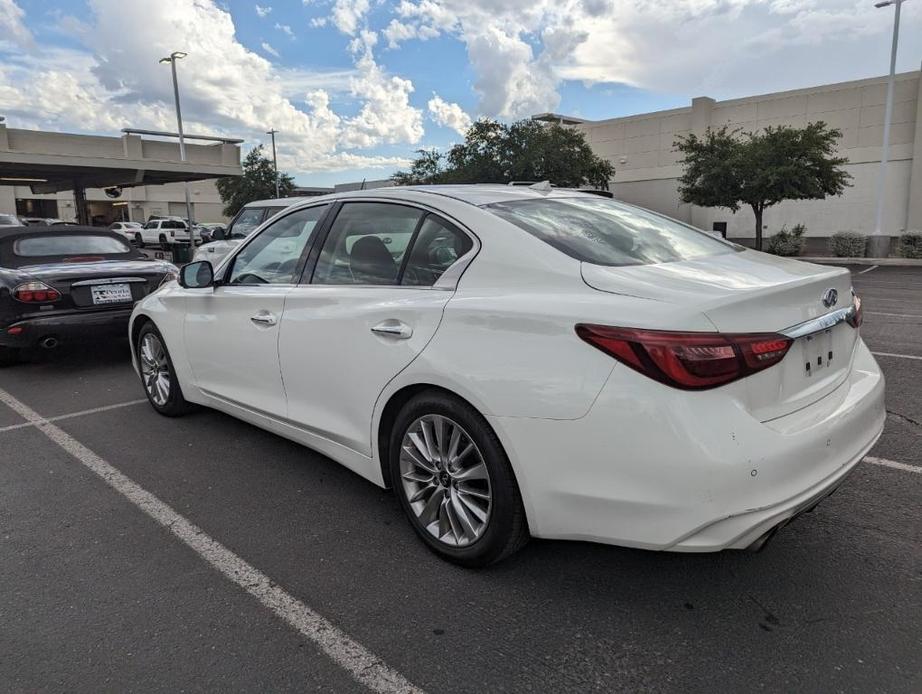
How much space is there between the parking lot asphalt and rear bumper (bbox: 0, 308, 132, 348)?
2740 millimetres

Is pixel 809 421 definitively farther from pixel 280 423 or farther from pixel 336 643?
pixel 280 423

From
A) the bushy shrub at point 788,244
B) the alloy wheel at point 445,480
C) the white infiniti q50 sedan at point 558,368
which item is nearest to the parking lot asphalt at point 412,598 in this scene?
the alloy wheel at point 445,480

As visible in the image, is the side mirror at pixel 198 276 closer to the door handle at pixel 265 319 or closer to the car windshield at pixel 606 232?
the door handle at pixel 265 319

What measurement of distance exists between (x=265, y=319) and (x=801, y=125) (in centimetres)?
3428

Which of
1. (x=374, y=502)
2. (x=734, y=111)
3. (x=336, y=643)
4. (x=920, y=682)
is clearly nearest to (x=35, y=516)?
(x=374, y=502)

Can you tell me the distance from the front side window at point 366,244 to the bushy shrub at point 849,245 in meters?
25.0

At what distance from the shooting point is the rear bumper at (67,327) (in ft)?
20.6

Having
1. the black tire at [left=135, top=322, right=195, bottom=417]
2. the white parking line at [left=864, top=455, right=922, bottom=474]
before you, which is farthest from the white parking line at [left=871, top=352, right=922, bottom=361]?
the black tire at [left=135, top=322, right=195, bottom=417]

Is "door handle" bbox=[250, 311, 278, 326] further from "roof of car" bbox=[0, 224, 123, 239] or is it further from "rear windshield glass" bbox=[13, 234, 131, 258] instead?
"roof of car" bbox=[0, 224, 123, 239]

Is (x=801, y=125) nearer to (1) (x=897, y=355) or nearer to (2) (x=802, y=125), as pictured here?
(2) (x=802, y=125)

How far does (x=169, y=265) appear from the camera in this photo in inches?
292

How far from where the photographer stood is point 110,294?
22.0 ft

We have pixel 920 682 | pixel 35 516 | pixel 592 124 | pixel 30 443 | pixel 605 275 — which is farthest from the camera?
pixel 592 124

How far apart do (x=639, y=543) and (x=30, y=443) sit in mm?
4282
